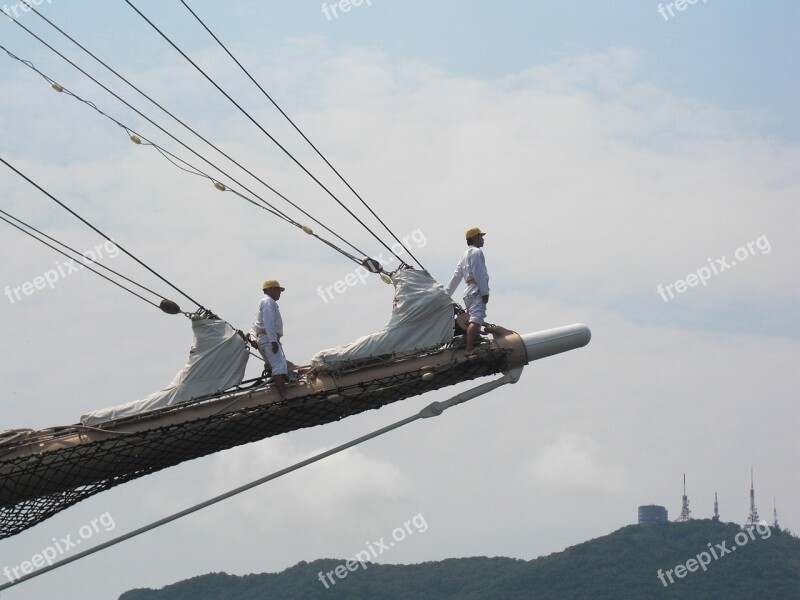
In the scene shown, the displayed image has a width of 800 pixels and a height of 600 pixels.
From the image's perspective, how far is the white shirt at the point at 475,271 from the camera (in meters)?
19.5

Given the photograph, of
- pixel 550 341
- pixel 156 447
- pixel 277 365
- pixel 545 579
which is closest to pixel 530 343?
pixel 550 341

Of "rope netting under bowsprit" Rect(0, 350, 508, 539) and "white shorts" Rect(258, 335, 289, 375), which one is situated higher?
"white shorts" Rect(258, 335, 289, 375)

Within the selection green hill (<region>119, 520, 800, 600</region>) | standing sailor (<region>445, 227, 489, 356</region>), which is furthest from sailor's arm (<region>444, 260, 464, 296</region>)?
green hill (<region>119, 520, 800, 600</region>)

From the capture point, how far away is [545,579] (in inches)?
7244

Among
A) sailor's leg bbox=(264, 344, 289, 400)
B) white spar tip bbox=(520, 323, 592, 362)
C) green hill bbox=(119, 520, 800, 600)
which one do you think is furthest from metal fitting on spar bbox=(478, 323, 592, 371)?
green hill bbox=(119, 520, 800, 600)

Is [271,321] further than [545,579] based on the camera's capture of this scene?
No

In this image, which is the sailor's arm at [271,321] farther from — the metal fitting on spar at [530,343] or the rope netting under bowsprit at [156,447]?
the metal fitting on spar at [530,343]

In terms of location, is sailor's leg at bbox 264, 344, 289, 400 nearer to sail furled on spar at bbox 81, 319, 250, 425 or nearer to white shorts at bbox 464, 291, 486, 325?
sail furled on spar at bbox 81, 319, 250, 425

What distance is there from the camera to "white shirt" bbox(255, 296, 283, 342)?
18469 millimetres

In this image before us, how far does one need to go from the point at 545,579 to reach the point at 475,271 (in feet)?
557

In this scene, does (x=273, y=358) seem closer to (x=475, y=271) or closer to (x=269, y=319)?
(x=269, y=319)

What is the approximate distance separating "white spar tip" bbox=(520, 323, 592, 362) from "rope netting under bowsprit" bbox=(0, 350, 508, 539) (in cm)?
94

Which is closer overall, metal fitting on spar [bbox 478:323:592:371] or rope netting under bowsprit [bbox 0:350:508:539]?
rope netting under bowsprit [bbox 0:350:508:539]

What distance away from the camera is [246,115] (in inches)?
785
